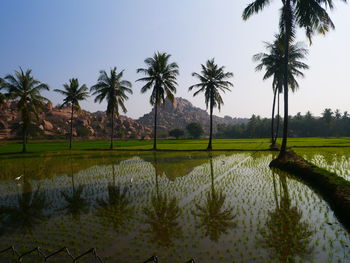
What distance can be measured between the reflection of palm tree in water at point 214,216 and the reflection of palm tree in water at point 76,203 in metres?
4.41

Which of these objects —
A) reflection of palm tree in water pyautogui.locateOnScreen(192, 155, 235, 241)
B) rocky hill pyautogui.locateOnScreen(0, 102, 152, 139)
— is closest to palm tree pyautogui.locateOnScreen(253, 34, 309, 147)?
reflection of palm tree in water pyautogui.locateOnScreen(192, 155, 235, 241)

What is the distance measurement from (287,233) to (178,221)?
10.7 ft

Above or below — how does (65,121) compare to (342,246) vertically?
above

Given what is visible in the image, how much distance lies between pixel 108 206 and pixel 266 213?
20.2ft

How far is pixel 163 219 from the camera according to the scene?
7.94 meters

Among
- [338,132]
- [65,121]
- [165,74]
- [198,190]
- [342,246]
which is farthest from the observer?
[65,121]

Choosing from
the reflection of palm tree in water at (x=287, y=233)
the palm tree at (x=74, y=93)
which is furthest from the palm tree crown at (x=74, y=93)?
the reflection of palm tree in water at (x=287, y=233)

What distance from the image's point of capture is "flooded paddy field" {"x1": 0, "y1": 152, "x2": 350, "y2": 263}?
5645 mm

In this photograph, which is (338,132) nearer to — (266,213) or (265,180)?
(265,180)

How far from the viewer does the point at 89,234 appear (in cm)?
680

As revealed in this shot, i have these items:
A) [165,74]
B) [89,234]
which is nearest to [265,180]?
[89,234]

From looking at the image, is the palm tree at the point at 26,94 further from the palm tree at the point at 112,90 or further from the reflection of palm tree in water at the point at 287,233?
the reflection of palm tree in water at the point at 287,233

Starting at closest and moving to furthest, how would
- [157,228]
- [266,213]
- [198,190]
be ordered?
[157,228] < [266,213] < [198,190]

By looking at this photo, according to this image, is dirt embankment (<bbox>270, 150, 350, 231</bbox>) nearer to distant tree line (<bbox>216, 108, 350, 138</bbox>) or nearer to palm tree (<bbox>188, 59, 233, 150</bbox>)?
palm tree (<bbox>188, 59, 233, 150</bbox>)
